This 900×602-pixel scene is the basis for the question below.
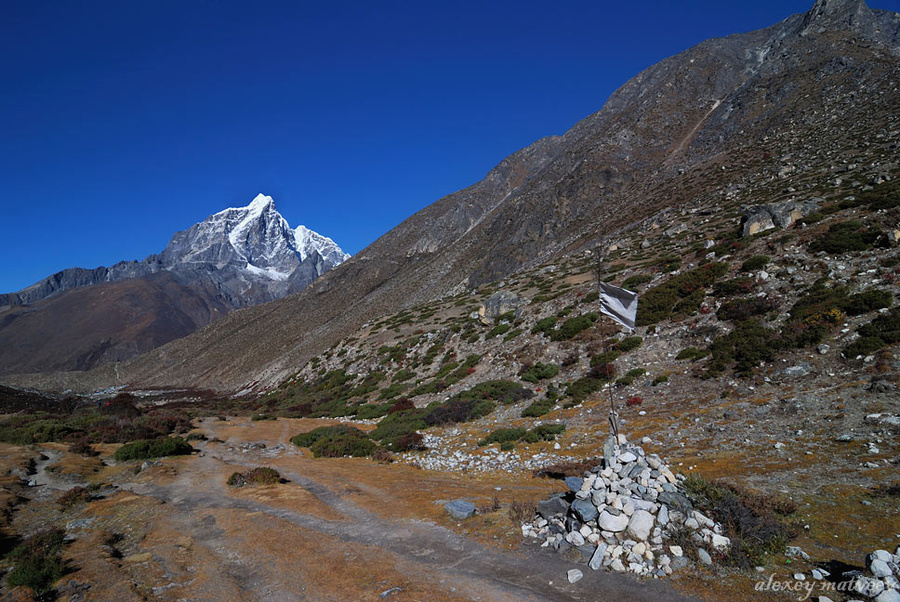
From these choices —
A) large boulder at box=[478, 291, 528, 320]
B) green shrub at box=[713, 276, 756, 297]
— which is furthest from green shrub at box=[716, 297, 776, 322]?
large boulder at box=[478, 291, 528, 320]

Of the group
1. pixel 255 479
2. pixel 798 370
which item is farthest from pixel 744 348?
pixel 255 479

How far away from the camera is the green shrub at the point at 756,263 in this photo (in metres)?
22.2

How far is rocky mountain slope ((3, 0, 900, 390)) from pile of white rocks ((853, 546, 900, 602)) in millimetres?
35316

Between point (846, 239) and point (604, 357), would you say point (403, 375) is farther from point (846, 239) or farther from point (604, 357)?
point (846, 239)

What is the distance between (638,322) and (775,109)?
63.5 m

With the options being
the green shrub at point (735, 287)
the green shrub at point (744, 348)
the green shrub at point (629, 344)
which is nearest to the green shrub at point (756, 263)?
the green shrub at point (735, 287)

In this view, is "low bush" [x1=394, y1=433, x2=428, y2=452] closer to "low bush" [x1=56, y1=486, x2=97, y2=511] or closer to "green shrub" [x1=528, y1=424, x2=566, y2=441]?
"green shrub" [x1=528, y1=424, x2=566, y2=441]

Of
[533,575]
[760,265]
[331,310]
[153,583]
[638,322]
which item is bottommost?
[533,575]

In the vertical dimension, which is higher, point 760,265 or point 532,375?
point 760,265

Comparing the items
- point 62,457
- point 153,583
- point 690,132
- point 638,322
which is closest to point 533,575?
point 153,583

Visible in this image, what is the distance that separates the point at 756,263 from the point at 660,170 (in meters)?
55.7

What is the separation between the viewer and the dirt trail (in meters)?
7.00

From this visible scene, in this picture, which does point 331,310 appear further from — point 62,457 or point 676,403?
point 676,403

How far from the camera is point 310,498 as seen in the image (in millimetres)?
12602
